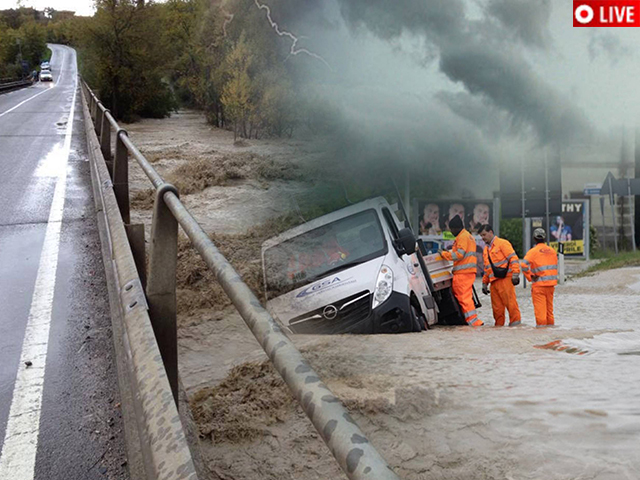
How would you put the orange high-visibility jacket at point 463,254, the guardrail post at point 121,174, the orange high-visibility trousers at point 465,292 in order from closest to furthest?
the guardrail post at point 121,174, the orange high-visibility jacket at point 463,254, the orange high-visibility trousers at point 465,292

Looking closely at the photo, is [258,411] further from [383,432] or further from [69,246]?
[69,246]

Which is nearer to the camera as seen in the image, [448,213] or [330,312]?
[330,312]

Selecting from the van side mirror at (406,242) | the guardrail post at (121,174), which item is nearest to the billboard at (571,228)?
the van side mirror at (406,242)

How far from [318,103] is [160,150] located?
9.43m

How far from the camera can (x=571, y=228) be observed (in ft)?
87.1

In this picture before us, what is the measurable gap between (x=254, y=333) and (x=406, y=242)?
4627 millimetres

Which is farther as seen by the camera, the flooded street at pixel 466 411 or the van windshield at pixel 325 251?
the van windshield at pixel 325 251

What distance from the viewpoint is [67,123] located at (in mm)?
17125

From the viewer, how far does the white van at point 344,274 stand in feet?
19.2

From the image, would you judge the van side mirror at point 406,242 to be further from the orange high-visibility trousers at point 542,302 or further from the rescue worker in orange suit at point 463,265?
the orange high-visibility trousers at point 542,302

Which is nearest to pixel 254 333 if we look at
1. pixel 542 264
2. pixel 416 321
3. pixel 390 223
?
pixel 390 223

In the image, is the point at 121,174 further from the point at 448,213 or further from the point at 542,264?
the point at 448,213

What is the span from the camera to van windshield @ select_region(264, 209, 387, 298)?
5922 millimetres

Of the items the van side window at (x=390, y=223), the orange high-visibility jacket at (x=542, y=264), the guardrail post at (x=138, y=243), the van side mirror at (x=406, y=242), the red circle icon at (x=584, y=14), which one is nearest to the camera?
the guardrail post at (x=138, y=243)
